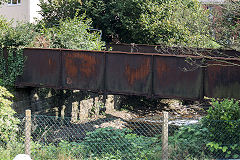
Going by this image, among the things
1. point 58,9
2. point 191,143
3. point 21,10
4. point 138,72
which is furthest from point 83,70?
point 21,10

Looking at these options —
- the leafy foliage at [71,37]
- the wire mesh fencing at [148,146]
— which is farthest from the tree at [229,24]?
the leafy foliage at [71,37]

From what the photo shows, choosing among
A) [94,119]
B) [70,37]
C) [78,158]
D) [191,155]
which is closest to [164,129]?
[191,155]

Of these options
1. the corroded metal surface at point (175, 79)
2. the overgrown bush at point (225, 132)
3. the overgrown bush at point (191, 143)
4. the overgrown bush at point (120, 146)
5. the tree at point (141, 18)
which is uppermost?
the tree at point (141, 18)

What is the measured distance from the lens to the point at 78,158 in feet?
26.3

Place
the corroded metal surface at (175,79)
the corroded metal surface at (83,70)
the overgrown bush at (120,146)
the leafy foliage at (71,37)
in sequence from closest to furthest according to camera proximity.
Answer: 1. the overgrown bush at (120,146)
2. the corroded metal surface at (175,79)
3. the corroded metal surface at (83,70)
4. the leafy foliage at (71,37)

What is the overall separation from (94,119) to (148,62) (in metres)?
8.28

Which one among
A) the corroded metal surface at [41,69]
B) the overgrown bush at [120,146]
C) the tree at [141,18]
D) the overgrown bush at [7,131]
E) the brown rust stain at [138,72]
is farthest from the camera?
the tree at [141,18]

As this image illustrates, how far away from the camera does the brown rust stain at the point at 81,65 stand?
1450 centimetres

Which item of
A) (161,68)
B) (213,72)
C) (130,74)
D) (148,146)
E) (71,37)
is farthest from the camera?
(71,37)

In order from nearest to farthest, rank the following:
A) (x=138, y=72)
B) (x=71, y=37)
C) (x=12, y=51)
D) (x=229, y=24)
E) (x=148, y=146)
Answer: (x=148, y=146)
(x=229, y=24)
(x=138, y=72)
(x=12, y=51)
(x=71, y=37)

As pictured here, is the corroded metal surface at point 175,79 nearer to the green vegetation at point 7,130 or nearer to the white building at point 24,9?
the green vegetation at point 7,130

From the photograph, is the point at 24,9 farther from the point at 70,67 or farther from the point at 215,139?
the point at 215,139

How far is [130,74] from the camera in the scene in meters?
13.9

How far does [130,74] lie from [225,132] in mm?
5985
